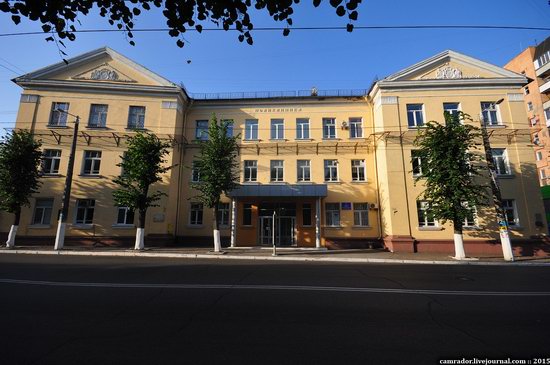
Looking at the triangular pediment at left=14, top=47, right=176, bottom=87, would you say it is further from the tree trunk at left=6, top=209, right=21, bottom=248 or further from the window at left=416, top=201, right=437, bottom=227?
the window at left=416, top=201, right=437, bottom=227

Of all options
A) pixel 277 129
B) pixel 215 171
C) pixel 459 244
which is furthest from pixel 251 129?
pixel 459 244

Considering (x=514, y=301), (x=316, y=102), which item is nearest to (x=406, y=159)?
(x=316, y=102)

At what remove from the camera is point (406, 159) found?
2052 centimetres

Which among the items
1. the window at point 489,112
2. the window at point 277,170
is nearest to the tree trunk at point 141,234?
the window at point 277,170

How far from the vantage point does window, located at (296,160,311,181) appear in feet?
74.7

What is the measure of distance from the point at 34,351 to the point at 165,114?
20.7m

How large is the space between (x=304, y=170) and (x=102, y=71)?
17981 millimetres

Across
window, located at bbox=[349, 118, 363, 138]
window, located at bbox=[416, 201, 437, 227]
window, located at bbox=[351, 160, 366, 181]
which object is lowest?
window, located at bbox=[416, 201, 437, 227]

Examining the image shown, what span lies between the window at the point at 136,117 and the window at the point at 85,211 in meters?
6.53

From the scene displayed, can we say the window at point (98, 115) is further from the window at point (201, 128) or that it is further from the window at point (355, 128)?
the window at point (355, 128)

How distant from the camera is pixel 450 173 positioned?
16047 millimetres

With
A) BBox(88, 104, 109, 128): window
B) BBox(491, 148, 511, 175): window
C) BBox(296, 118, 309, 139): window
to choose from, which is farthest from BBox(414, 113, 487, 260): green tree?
BBox(88, 104, 109, 128): window

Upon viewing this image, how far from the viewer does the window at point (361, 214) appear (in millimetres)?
21453

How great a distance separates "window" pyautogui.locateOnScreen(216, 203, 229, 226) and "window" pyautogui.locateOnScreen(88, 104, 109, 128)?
1118 cm
